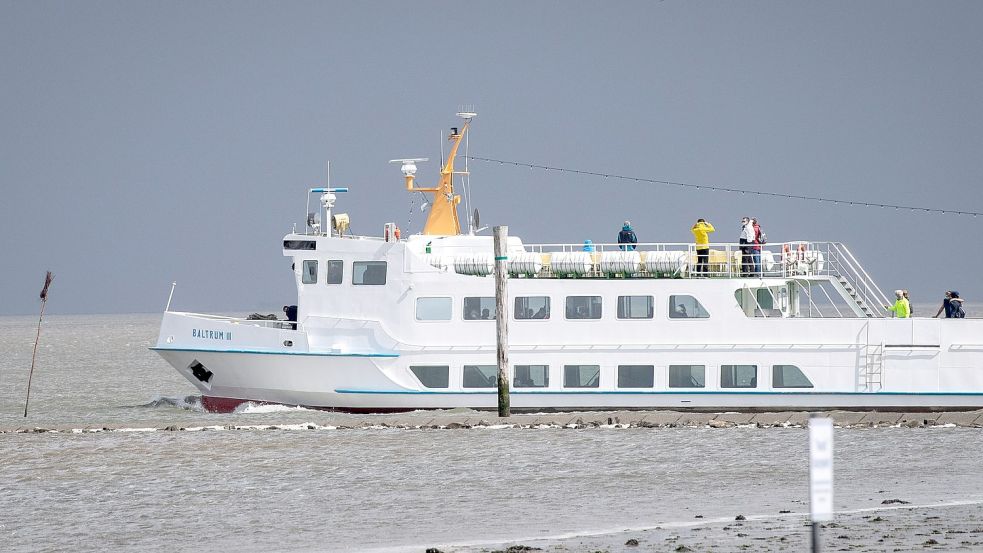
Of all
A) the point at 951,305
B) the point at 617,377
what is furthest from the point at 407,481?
the point at 951,305

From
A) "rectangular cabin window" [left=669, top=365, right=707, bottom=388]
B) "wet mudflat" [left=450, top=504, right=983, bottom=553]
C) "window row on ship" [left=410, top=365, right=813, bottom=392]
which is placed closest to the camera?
"wet mudflat" [left=450, top=504, right=983, bottom=553]

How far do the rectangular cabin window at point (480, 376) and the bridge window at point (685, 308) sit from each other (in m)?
4.38

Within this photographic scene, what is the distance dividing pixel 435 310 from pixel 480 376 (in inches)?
A: 75.4

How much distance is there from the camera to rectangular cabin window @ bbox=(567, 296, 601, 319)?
30672 mm

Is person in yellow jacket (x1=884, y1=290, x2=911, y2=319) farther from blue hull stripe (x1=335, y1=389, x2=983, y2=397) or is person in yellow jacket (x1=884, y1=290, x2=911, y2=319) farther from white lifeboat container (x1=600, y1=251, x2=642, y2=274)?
white lifeboat container (x1=600, y1=251, x2=642, y2=274)

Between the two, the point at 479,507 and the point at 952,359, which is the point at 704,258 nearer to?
the point at 952,359

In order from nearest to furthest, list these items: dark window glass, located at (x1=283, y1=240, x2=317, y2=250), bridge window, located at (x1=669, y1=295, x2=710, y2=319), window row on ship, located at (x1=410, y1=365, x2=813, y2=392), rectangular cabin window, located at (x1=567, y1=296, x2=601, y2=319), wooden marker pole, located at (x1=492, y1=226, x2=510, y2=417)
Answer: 1. wooden marker pole, located at (x1=492, y1=226, x2=510, y2=417)
2. window row on ship, located at (x1=410, y1=365, x2=813, y2=392)
3. bridge window, located at (x1=669, y1=295, x2=710, y2=319)
4. rectangular cabin window, located at (x1=567, y1=296, x2=601, y2=319)
5. dark window glass, located at (x1=283, y1=240, x2=317, y2=250)

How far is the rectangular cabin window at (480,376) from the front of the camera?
30844 mm

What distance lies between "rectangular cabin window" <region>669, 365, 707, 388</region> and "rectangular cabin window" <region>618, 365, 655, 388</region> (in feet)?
1.52

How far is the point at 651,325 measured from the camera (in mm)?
Result: 30438

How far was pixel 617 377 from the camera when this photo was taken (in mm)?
30484

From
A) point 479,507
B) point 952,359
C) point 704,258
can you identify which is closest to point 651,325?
point 704,258

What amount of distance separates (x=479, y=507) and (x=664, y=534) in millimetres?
4331

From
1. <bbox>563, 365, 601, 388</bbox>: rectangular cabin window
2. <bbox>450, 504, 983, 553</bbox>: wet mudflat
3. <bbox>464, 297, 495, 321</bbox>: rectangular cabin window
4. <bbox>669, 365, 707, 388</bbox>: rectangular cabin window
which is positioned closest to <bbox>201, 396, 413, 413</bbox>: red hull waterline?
<bbox>464, 297, 495, 321</bbox>: rectangular cabin window
